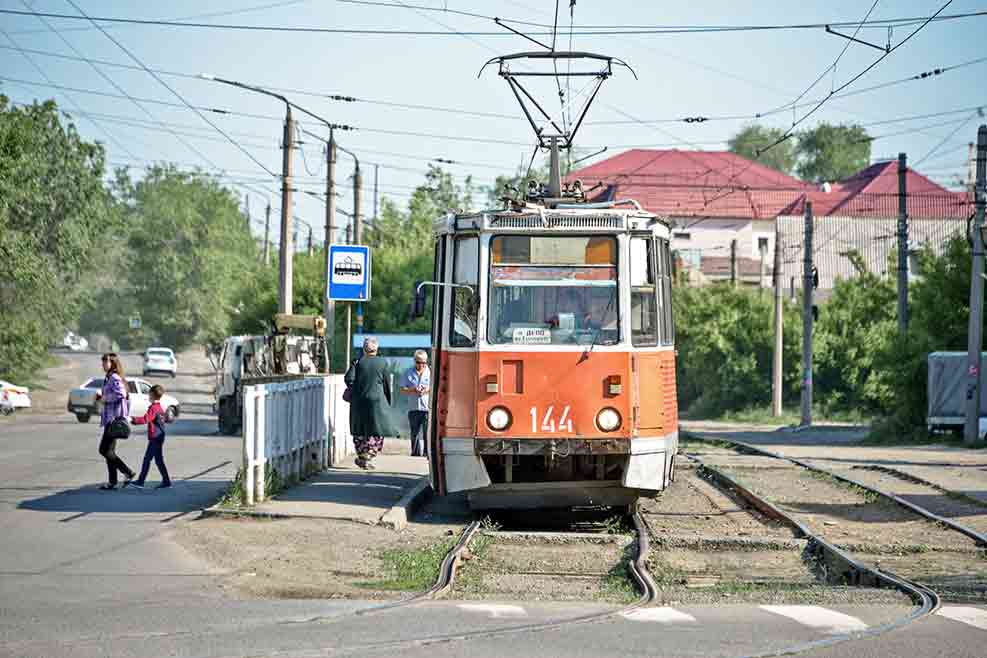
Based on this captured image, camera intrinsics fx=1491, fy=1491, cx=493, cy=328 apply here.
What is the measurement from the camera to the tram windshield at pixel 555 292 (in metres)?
14.7

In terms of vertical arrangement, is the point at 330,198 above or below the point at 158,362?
above

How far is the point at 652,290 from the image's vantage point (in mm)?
15023

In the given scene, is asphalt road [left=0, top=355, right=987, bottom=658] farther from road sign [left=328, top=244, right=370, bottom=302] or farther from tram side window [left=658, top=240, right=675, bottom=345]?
road sign [left=328, top=244, right=370, bottom=302]

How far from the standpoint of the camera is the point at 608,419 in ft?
47.6

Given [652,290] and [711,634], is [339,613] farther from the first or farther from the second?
[652,290]

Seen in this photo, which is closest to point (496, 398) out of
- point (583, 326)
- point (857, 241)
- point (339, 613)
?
point (583, 326)

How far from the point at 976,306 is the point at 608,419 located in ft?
69.2

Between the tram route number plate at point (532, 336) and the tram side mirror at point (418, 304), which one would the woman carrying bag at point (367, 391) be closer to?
the tram side mirror at point (418, 304)

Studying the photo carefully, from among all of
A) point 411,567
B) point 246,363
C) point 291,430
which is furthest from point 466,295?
point 246,363

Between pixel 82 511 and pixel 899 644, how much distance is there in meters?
9.76

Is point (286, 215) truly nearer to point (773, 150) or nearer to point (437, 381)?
point (437, 381)

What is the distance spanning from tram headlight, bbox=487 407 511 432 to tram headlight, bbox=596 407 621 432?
0.88m

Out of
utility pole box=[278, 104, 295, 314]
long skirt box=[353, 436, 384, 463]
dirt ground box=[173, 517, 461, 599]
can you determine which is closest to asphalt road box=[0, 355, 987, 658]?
dirt ground box=[173, 517, 461, 599]

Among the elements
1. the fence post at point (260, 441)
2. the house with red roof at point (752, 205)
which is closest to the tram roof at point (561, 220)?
the fence post at point (260, 441)
